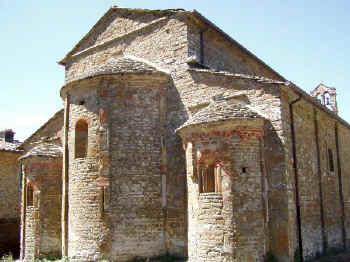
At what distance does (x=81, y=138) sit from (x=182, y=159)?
3521mm

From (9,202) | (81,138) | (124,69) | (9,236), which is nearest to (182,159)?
(124,69)

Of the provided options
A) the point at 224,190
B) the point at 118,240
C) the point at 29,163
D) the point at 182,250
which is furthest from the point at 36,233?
the point at 224,190

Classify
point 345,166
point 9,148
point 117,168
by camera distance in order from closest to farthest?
point 117,168 < point 345,166 < point 9,148

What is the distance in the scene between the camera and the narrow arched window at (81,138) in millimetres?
12658

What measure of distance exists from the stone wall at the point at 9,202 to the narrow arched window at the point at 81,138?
8860 mm

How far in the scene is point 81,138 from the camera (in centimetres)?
1283

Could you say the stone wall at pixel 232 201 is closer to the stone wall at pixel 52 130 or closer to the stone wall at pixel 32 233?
the stone wall at pixel 32 233

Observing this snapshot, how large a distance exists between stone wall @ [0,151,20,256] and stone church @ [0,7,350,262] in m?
5.30

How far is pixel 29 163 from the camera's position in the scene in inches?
566

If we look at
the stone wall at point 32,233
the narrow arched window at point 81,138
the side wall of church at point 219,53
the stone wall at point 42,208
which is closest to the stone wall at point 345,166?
the side wall of church at point 219,53

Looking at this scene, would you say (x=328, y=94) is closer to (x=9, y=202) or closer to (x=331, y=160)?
(x=331, y=160)

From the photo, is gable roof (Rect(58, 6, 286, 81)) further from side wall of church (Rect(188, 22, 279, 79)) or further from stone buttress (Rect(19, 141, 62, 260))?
stone buttress (Rect(19, 141, 62, 260))

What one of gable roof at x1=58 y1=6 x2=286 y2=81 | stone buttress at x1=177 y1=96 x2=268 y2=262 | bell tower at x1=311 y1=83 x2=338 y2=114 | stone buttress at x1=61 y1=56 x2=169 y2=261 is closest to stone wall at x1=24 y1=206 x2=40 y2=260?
stone buttress at x1=61 y1=56 x2=169 y2=261

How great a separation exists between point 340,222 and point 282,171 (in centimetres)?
587
